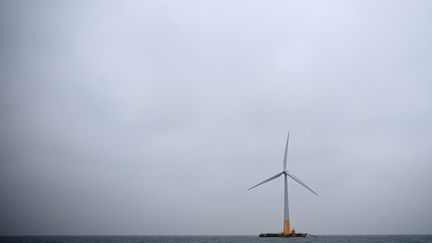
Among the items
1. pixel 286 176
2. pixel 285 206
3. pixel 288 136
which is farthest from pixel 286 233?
pixel 288 136

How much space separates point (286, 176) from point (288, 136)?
1671cm

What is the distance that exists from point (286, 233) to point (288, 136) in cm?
3909

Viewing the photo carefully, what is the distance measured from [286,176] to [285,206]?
14017 mm

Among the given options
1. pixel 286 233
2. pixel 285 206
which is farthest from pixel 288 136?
pixel 286 233

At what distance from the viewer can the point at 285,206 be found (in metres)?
168

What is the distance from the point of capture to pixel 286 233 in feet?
560

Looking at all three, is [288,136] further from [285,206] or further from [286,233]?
[286,233]

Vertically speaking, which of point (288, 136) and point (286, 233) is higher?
point (288, 136)

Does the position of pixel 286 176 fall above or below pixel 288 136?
below

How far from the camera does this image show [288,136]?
576ft

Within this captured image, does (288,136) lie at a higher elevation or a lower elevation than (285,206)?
higher

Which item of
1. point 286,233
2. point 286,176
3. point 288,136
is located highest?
point 288,136

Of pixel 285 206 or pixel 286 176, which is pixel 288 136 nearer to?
pixel 286 176

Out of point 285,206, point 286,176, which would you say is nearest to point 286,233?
point 285,206
